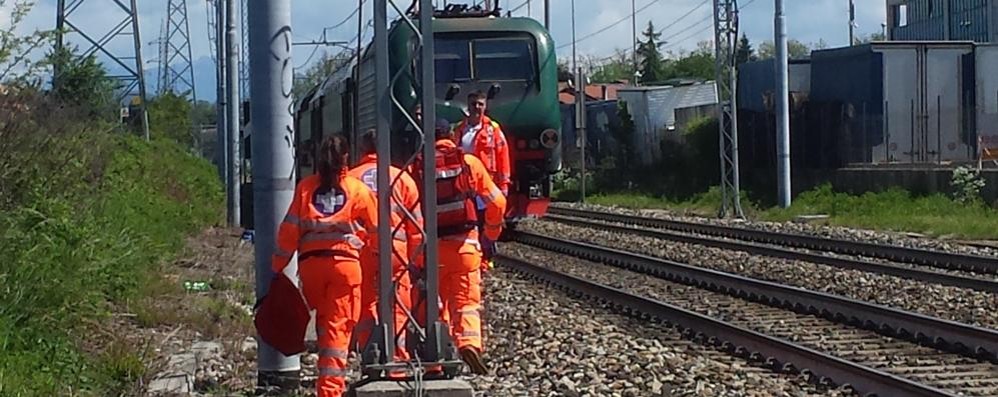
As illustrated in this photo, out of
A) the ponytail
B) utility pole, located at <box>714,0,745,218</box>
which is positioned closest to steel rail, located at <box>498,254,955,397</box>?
the ponytail

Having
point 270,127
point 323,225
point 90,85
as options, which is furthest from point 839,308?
point 90,85

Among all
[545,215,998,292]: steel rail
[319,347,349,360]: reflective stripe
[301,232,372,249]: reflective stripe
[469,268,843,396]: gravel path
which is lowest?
[469,268,843,396]: gravel path

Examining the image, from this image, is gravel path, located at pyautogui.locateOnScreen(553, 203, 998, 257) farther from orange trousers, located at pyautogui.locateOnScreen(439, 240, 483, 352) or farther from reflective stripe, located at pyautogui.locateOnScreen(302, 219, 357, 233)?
reflective stripe, located at pyautogui.locateOnScreen(302, 219, 357, 233)

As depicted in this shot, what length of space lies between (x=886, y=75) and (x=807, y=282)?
2238 centimetres

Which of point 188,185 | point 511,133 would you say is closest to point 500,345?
point 511,133

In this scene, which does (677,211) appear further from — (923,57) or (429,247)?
(429,247)

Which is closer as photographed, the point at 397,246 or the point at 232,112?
the point at 397,246

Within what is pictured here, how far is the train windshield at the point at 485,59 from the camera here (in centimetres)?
2052

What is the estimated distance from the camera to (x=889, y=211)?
30.0 m

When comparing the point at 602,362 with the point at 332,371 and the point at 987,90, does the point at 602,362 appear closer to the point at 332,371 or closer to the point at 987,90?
the point at 332,371

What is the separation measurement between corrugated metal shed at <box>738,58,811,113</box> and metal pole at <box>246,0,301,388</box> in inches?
1329

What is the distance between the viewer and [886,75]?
37.4 meters

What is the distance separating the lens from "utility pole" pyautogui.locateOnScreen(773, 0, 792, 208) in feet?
107

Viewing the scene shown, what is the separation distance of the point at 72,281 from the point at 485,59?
37.2 ft
